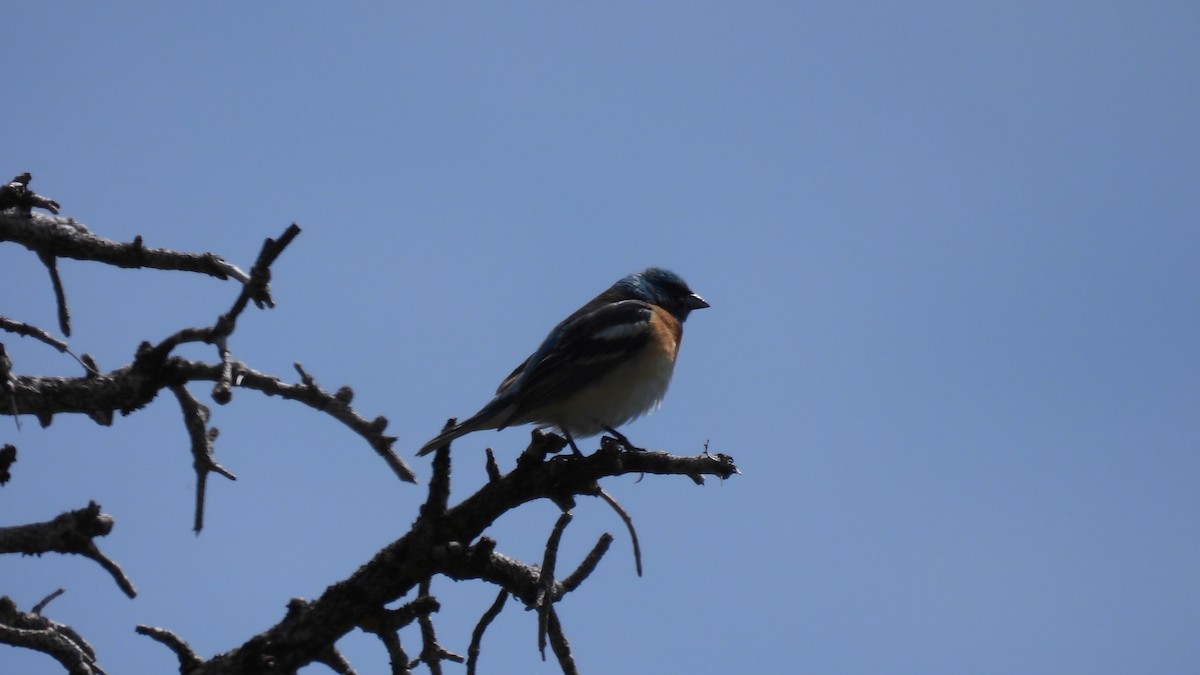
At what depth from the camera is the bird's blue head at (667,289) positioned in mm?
10586

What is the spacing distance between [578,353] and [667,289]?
7.25 ft

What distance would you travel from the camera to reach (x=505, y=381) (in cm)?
920

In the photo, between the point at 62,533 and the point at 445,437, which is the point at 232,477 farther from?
the point at 445,437

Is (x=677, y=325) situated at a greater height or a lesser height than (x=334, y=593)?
greater

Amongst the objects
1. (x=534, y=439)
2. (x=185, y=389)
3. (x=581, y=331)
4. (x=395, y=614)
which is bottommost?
(x=395, y=614)

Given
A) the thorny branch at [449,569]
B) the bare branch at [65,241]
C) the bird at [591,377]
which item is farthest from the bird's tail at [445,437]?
the bare branch at [65,241]

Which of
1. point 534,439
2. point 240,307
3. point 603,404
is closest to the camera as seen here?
point 240,307

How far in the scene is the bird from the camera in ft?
27.3

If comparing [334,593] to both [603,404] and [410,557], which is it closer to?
[410,557]

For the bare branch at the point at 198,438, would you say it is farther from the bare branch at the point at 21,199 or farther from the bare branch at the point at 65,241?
the bare branch at the point at 21,199

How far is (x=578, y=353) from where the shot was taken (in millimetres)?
8680

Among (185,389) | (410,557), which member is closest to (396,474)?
(410,557)

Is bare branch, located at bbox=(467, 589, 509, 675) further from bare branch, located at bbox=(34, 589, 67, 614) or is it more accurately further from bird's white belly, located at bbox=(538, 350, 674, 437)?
bird's white belly, located at bbox=(538, 350, 674, 437)

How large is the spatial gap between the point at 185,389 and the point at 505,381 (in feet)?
15.4
